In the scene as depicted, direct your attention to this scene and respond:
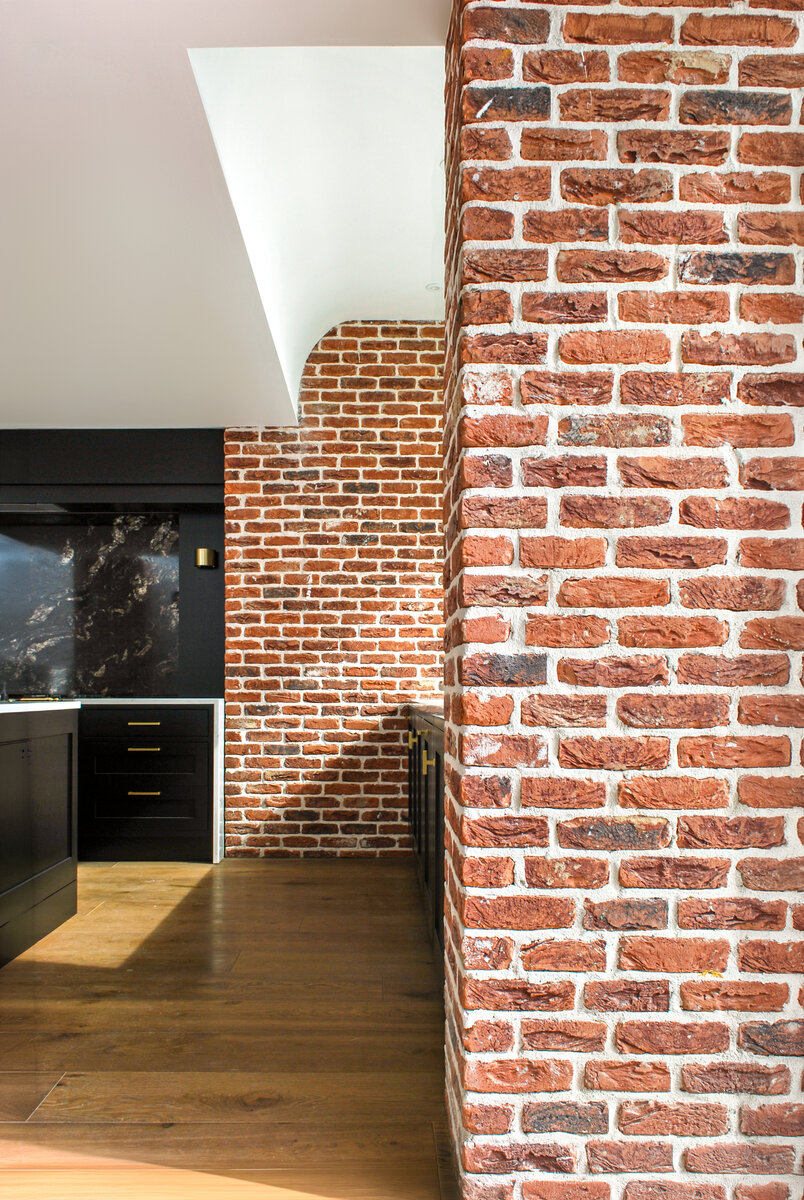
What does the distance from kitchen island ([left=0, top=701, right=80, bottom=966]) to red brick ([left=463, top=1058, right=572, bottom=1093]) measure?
6.87ft

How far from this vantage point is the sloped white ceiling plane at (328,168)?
7.98ft

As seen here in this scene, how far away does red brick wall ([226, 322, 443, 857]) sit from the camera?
14.8 feet

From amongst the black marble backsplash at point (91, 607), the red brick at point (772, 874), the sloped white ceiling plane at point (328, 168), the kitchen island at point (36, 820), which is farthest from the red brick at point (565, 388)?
the black marble backsplash at point (91, 607)

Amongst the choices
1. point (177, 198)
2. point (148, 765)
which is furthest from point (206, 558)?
point (177, 198)

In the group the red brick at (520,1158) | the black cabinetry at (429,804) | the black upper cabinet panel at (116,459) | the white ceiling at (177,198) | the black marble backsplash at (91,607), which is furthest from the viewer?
the black marble backsplash at (91,607)

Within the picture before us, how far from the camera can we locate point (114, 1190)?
165 centimetres

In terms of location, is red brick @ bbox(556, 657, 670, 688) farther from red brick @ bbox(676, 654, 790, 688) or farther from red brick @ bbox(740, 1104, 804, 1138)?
red brick @ bbox(740, 1104, 804, 1138)

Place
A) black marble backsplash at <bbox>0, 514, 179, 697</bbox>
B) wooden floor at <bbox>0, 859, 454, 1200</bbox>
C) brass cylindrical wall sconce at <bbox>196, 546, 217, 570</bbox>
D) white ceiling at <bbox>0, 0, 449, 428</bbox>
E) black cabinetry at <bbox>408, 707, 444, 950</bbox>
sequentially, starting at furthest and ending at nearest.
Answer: black marble backsplash at <bbox>0, 514, 179, 697</bbox> → brass cylindrical wall sconce at <bbox>196, 546, 217, 570</bbox> → black cabinetry at <bbox>408, 707, 444, 950</bbox> → white ceiling at <bbox>0, 0, 449, 428</bbox> → wooden floor at <bbox>0, 859, 454, 1200</bbox>

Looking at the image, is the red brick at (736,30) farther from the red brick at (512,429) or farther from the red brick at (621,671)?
the red brick at (621,671)

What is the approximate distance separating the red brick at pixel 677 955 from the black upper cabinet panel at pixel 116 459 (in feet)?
12.1

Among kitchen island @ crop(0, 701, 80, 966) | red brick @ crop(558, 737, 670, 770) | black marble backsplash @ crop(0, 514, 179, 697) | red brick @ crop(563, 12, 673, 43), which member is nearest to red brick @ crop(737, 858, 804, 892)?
red brick @ crop(558, 737, 670, 770)

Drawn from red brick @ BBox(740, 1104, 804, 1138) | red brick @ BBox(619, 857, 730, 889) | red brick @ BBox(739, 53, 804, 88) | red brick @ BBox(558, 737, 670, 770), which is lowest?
red brick @ BBox(740, 1104, 804, 1138)

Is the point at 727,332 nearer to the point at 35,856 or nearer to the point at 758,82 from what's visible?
the point at 758,82

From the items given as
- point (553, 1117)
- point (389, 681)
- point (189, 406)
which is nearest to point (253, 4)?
point (553, 1117)
